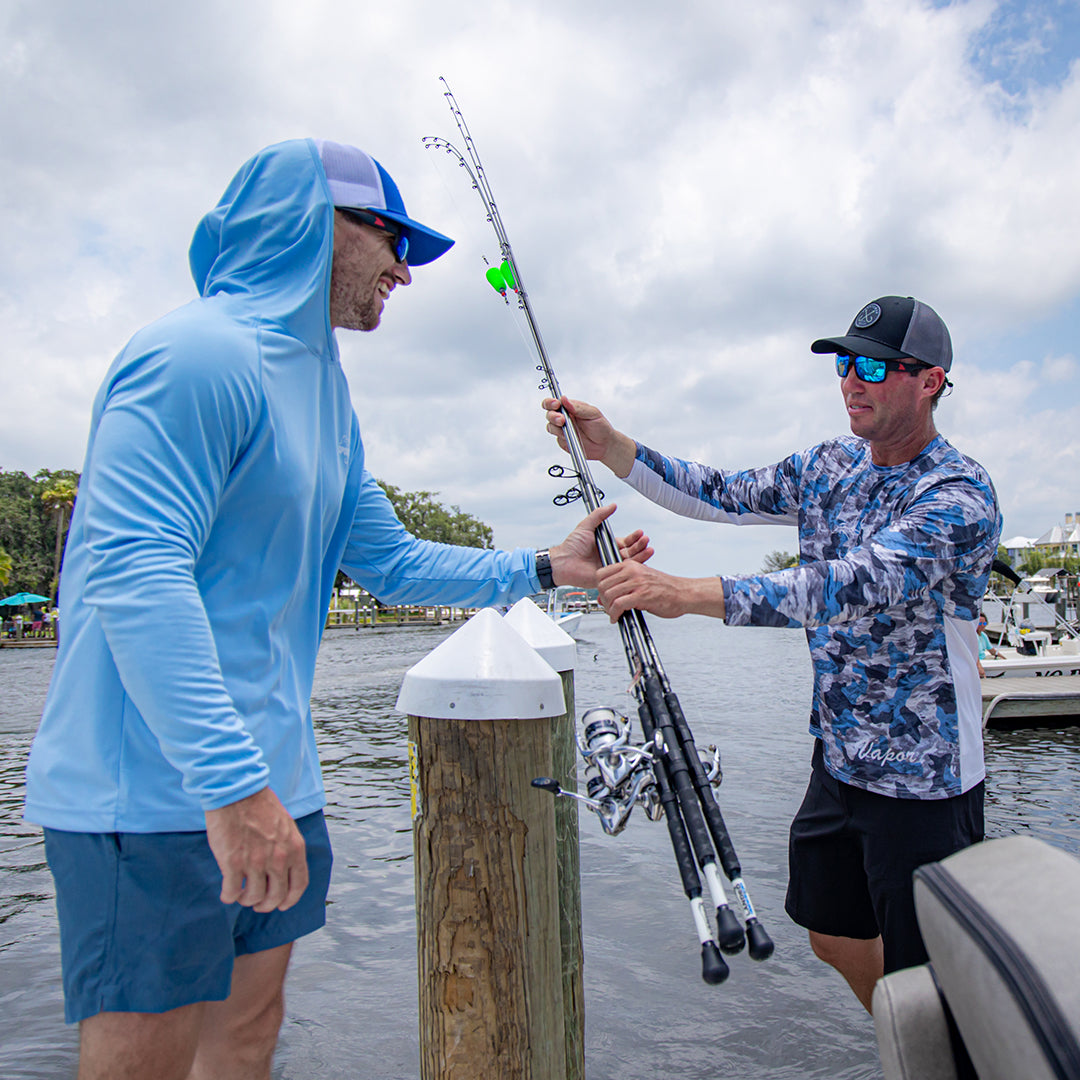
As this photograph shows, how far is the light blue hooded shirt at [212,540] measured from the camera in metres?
1.70

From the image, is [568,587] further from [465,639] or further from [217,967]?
[217,967]

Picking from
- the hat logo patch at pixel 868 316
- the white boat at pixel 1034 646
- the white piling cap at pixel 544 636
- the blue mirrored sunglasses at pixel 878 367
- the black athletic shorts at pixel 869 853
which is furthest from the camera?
the white boat at pixel 1034 646

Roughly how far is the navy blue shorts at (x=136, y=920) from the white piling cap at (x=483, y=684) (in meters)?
0.72

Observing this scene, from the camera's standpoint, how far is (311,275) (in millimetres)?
2270

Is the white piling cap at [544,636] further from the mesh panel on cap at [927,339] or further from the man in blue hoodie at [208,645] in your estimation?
the mesh panel on cap at [927,339]

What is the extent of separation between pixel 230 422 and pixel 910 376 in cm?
231

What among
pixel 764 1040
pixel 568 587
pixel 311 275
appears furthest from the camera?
pixel 764 1040

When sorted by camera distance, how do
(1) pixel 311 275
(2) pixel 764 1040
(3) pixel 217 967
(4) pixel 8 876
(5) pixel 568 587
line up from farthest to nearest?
(4) pixel 8 876 < (2) pixel 764 1040 < (5) pixel 568 587 < (1) pixel 311 275 < (3) pixel 217 967

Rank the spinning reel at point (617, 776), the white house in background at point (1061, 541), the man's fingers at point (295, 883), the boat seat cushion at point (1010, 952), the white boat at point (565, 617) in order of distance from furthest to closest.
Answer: the white house in background at point (1061, 541) < the white boat at point (565, 617) < the spinning reel at point (617, 776) < the man's fingers at point (295, 883) < the boat seat cushion at point (1010, 952)

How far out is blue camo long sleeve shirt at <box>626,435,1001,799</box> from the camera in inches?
108

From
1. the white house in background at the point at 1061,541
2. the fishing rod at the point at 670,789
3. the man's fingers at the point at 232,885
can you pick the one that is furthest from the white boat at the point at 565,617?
the white house in background at the point at 1061,541

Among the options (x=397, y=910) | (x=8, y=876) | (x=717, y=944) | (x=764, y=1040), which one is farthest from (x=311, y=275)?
(x=8, y=876)

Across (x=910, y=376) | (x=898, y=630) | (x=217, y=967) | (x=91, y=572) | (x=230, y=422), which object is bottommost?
(x=217, y=967)

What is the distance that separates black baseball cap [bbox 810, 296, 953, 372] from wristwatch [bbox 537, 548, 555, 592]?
4.35 feet
